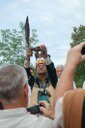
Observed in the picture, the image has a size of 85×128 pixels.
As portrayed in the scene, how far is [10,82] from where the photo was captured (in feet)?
11.4

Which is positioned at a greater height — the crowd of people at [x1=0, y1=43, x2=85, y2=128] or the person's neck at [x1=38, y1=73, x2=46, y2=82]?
the person's neck at [x1=38, y1=73, x2=46, y2=82]

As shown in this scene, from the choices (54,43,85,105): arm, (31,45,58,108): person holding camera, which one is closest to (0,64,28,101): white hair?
(54,43,85,105): arm

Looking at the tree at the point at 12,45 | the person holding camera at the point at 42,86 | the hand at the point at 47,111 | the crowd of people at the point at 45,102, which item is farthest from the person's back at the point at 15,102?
the tree at the point at 12,45

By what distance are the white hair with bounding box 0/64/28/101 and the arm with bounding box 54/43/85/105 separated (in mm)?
523

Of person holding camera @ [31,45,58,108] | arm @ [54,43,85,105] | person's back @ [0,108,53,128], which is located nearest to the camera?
arm @ [54,43,85,105]

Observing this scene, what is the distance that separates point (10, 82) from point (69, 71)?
23.9 inches

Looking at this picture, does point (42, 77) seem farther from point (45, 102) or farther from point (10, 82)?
point (10, 82)

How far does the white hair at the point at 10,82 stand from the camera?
3461 millimetres

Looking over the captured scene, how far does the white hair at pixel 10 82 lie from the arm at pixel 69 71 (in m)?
0.52

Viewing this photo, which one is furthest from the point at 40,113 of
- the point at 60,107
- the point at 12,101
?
the point at 60,107

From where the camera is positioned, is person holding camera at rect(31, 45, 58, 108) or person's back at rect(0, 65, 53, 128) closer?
person's back at rect(0, 65, 53, 128)

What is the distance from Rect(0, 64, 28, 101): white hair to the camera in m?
3.46

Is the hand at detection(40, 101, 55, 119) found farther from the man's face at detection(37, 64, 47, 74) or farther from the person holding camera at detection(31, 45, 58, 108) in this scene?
the man's face at detection(37, 64, 47, 74)

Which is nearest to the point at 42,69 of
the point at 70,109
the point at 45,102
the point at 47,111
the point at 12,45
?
the point at 45,102
